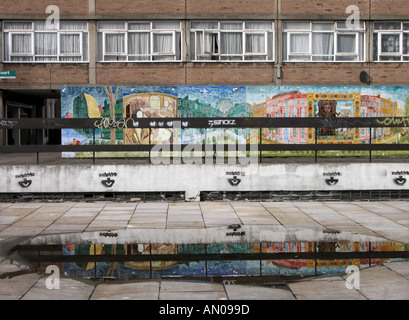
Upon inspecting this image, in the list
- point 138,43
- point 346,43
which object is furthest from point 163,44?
point 346,43

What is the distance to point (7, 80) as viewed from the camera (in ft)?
80.1

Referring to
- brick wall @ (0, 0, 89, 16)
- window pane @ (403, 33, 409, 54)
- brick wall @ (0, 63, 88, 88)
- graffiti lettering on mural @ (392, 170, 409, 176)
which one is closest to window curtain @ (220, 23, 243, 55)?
brick wall @ (0, 0, 89, 16)

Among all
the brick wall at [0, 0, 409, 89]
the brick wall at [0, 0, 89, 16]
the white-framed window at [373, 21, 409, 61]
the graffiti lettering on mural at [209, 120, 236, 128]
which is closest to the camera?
the graffiti lettering on mural at [209, 120, 236, 128]

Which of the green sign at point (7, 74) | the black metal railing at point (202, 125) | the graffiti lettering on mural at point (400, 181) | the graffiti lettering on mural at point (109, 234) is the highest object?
the green sign at point (7, 74)

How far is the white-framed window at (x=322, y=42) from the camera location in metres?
24.9

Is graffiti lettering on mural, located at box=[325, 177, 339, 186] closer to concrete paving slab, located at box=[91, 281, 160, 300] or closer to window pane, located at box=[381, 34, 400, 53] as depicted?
concrete paving slab, located at box=[91, 281, 160, 300]

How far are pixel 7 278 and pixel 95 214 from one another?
4.96m

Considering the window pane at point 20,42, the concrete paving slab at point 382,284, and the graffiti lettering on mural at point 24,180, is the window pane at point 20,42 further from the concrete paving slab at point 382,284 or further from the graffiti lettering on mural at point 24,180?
the concrete paving slab at point 382,284

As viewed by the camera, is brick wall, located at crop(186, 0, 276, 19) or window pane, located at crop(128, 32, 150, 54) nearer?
brick wall, located at crop(186, 0, 276, 19)

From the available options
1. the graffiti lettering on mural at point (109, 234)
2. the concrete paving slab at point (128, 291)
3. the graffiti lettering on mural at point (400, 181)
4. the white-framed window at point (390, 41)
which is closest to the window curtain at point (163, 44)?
the white-framed window at point (390, 41)

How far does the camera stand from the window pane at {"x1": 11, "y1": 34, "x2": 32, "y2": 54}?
2458 cm

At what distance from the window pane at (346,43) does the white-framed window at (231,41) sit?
3.22 metres

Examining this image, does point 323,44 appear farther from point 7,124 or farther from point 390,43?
point 7,124
